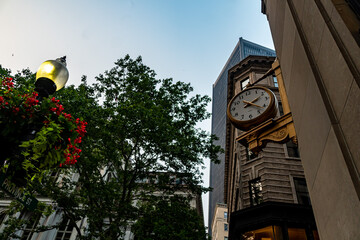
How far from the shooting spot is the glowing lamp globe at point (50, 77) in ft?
12.8

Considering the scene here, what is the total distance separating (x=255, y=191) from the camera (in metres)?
16.4

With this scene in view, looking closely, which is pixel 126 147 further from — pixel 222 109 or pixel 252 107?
pixel 222 109

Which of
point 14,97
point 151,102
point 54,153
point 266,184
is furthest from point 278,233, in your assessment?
point 14,97

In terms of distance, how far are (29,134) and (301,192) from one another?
16.1 meters

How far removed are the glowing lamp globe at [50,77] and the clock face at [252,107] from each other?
11.2 feet

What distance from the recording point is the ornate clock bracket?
362 centimetres

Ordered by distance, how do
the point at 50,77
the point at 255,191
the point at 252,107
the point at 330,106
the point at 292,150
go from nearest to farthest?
the point at 330,106 → the point at 50,77 → the point at 252,107 → the point at 255,191 → the point at 292,150

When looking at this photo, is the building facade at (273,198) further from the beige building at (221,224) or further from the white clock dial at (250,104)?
the beige building at (221,224)

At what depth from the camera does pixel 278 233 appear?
11641mm

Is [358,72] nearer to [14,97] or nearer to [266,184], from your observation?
[14,97]

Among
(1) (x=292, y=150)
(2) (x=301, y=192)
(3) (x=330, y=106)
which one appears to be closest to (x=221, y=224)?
(1) (x=292, y=150)

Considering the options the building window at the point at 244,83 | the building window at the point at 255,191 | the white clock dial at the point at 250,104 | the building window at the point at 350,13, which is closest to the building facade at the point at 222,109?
the building window at the point at 244,83

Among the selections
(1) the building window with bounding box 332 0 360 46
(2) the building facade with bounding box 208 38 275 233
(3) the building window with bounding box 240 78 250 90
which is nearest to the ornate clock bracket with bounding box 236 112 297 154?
(1) the building window with bounding box 332 0 360 46

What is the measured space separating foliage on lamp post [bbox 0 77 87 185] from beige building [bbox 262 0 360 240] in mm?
3364
